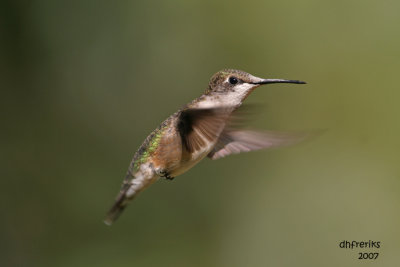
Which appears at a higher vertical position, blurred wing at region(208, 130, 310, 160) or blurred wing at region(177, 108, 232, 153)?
blurred wing at region(177, 108, 232, 153)

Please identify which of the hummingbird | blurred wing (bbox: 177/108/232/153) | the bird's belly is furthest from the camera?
the bird's belly

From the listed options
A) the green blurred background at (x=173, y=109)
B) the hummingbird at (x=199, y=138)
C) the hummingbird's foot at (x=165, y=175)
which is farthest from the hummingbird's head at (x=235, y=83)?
the green blurred background at (x=173, y=109)

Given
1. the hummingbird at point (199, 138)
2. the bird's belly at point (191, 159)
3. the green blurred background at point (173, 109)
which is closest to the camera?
the hummingbird at point (199, 138)

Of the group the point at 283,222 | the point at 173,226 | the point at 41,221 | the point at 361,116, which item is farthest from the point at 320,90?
the point at 41,221

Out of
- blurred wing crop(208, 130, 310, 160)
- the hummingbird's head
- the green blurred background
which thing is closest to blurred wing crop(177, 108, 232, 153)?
blurred wing crop(208, 130, 310, 160)

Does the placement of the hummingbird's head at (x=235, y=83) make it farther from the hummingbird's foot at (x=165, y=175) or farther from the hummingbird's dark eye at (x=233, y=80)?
the hummingbird's foot at (x=165, y=175)

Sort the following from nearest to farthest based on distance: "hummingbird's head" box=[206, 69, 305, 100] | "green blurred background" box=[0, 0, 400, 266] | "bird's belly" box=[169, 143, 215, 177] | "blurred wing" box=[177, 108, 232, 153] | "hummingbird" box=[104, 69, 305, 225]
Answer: "blurred wing" box=[177, 108, 232, 153] → "hummingbird" box=[104, 69, 305, 225] → "bird's belly" box=[169, 143, 215, 177] → "hummingbird's head" box=[206, 69, 305, 100] → "green blurred background" box=[0, 0, 400, 266]

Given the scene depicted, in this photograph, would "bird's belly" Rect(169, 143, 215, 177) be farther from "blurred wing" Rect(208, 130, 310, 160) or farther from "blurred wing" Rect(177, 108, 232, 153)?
"blurred wing" Rect(208, 130, 310, 160)

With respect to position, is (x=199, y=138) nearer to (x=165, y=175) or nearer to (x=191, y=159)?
(x=191, y=159)

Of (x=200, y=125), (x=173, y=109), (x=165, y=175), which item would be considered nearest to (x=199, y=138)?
(x=200, y=125)
